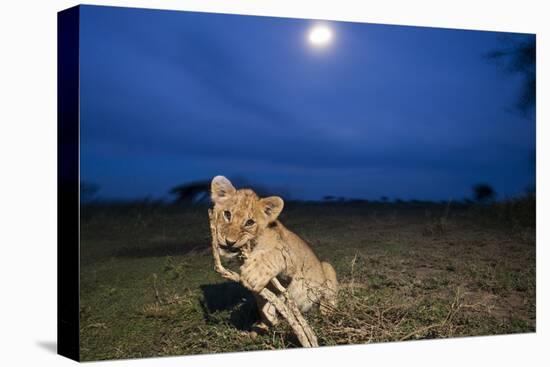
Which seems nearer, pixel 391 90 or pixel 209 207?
pixel 209 207

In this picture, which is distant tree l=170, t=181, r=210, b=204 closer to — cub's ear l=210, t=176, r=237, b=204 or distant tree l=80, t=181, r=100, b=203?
cub's ear l=210, t=176, r=237, b=204

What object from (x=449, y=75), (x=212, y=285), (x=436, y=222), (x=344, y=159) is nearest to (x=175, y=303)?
(x=212, y=285)

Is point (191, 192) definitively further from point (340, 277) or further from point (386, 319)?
point (386, 319)

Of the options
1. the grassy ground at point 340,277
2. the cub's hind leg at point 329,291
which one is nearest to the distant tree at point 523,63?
the grassy ground at point 340,277

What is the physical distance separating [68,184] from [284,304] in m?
2.10

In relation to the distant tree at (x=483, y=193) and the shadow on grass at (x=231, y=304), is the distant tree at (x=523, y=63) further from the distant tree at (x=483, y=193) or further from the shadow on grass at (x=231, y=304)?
the shadow on grass at (x=231, y=304)

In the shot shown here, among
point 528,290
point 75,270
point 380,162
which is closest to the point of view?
point 75,270

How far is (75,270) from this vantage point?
7941 mm

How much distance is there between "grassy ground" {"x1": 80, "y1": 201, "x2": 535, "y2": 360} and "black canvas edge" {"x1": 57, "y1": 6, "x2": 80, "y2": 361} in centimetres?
13

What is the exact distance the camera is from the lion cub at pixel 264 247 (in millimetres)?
8391

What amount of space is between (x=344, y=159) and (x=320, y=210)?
0.54m

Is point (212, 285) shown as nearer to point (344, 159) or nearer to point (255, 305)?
point (255, 305)

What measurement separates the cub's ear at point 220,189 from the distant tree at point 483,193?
259 centimetres

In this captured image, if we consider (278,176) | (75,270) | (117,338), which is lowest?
(117,338)
